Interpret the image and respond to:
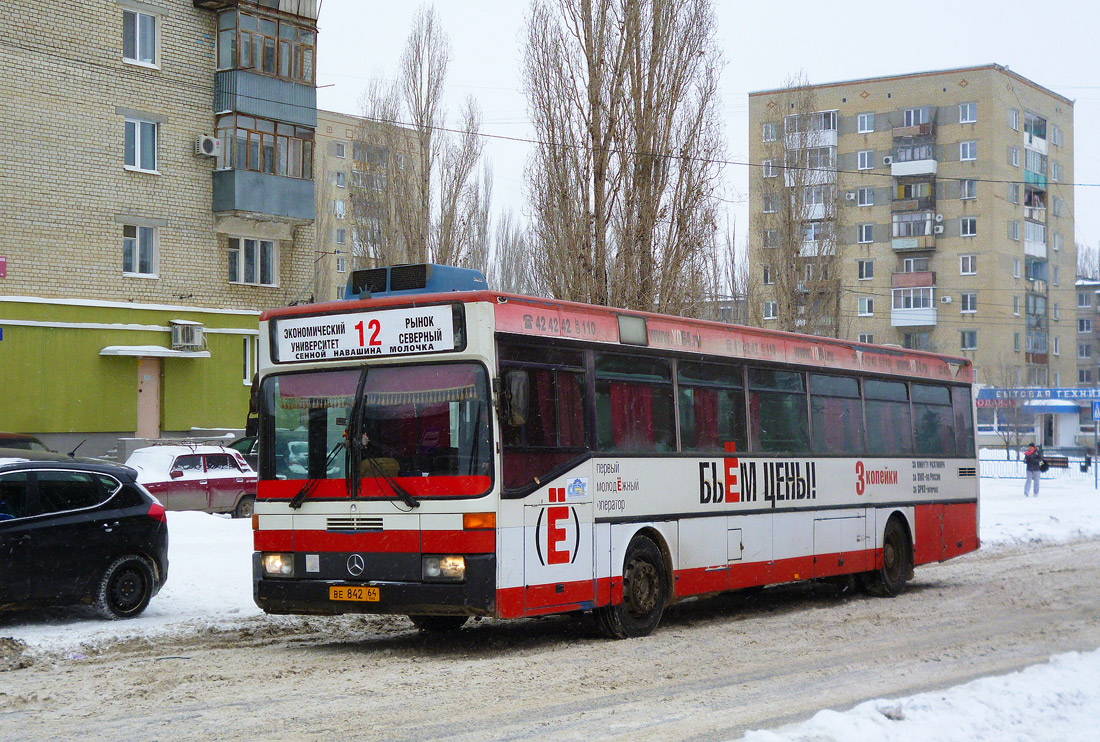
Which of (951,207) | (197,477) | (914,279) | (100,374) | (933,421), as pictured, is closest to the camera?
(933,421)

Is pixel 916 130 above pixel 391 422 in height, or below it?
above

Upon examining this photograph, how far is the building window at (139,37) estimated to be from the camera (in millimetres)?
33344

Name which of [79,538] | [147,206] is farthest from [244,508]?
[79,538]

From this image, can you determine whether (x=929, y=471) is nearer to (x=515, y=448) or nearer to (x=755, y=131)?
(x=515, y=448)

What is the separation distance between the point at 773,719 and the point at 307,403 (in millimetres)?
4942

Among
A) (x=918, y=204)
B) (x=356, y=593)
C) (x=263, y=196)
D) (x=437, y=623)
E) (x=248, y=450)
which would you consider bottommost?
(x=437, y=623)

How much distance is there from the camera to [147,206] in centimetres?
3375

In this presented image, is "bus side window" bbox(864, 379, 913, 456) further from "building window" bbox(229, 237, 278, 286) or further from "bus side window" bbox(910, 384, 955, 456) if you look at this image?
"building window" bbox(229, 237, 278, 286)

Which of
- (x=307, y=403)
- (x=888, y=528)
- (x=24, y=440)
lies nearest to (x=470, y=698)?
(x=307, y=403)

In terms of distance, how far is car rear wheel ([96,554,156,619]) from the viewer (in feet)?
40.5

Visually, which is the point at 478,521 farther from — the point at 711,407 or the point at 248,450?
the point at 248,450

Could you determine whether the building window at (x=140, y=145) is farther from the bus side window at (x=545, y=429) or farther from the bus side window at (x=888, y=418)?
the bus side window at (x=545, y=429)

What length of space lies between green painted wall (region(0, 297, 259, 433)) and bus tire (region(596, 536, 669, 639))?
75.6ft

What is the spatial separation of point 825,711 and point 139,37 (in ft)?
101
